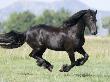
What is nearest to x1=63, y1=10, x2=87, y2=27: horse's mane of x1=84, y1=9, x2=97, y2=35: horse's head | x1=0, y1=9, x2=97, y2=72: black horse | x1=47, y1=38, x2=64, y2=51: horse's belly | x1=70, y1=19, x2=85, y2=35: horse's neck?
x1=0, y1=9, x2=97, y2=72: black horse

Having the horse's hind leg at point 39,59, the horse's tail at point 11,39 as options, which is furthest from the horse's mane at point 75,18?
the horse's tail at point 11,39

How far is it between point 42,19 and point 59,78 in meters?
129

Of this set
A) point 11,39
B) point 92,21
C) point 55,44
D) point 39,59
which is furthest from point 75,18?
point 11,39

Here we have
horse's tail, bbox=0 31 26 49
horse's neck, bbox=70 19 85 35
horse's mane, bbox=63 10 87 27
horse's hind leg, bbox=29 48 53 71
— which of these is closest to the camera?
horse's neck, bbox=70 19 85 35

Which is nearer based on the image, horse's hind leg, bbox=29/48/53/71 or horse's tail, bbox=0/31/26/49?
horse's hind leg, bbox=29/48/53/71

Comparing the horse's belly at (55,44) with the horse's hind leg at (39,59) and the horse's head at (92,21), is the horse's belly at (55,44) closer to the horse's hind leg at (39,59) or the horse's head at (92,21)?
the horse's hind leg at (39,59)

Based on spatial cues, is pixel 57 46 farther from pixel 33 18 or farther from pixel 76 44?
pixel 33 18

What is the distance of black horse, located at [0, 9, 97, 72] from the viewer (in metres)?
12.6

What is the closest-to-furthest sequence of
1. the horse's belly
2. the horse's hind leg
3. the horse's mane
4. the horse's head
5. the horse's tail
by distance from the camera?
the horse's head → the horse's mane → the horse's belly → the horse's hind leg → the horse's tail

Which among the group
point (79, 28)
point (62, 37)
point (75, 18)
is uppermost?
point (75, 18)

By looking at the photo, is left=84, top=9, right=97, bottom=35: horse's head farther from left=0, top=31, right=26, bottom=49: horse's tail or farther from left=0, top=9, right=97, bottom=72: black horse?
left=0, top=31, right=26, bottom=49: horse's tail

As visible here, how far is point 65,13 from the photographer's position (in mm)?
143875

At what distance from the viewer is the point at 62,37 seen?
1290 cm

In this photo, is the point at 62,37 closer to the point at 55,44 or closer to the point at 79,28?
the point at 55,44
